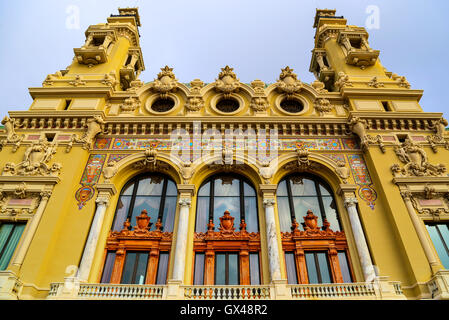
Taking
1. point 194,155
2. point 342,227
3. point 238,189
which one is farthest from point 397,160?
point 194,155

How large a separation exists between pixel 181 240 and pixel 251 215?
13.4ft

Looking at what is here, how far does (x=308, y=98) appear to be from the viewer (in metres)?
22.6

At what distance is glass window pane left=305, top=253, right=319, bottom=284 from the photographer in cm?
1517

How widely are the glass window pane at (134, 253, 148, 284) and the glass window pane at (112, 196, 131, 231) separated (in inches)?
81.3

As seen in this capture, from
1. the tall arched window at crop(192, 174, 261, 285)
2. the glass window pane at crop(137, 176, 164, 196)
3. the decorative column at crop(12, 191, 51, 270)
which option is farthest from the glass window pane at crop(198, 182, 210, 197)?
the decorative column at crop(12, 191, 51, 270)

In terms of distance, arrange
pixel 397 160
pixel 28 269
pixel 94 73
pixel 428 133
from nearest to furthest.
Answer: pixel 28 269, pixel 397 160, pixel 428 133, pixel 94 73

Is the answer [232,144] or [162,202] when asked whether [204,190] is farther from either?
[232,144]

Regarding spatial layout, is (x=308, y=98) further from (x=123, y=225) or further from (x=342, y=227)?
(x=123, y=225)

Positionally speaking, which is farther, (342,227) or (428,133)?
(428,133)

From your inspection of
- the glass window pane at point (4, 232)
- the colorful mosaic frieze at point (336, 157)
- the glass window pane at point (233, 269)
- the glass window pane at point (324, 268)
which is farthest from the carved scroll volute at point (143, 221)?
the colorful mosaic frieze at point (336, 157)

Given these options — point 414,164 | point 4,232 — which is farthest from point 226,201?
point 4,232

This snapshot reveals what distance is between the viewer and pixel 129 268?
15.6 m

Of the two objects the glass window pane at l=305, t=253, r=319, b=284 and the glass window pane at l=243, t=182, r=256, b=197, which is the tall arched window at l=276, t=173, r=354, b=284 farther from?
the glass window pane at l=243, t=182, r=256, b=197
